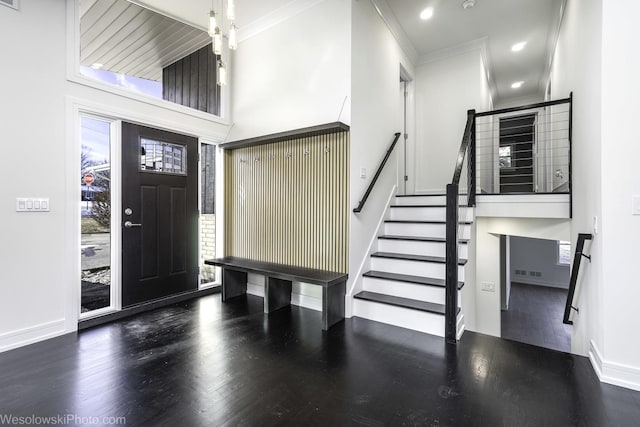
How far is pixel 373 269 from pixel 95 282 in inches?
123

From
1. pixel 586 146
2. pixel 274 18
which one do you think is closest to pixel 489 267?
pixel 586 146

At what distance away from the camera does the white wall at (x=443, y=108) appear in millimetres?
5070

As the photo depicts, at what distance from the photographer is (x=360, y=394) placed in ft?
6.64

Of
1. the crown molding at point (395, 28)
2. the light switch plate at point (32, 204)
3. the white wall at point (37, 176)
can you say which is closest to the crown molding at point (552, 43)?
the crown molding at point (395, 28)

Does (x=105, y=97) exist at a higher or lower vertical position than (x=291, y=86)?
lower

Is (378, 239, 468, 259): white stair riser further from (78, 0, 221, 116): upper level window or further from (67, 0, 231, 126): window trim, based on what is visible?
(67, 0, 231, 126): window trim

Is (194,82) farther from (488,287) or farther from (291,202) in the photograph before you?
(488,287)

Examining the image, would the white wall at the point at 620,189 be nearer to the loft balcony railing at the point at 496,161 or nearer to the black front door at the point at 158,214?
the loft balcony railing at the point at 496,161

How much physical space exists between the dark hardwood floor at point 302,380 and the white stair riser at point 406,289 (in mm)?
422

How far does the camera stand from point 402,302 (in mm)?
3217

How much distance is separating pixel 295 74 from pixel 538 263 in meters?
9.01

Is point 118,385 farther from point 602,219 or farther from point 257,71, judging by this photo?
point 257,71

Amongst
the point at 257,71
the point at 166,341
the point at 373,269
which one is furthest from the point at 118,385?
the point at 257,71

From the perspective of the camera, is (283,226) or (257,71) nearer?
(283,226)
